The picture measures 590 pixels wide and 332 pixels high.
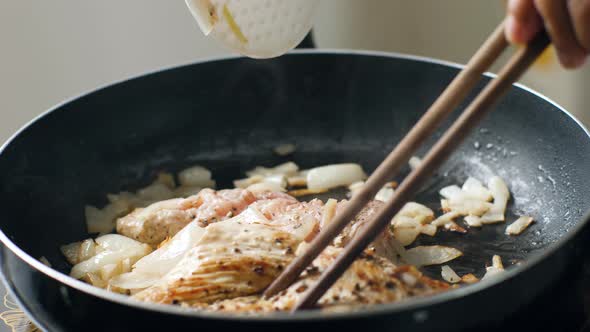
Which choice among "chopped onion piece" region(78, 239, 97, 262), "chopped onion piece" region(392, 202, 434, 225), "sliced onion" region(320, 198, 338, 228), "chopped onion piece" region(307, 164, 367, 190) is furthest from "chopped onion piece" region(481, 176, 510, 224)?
"chopped onion piece" region(78, 239, 97, 262)

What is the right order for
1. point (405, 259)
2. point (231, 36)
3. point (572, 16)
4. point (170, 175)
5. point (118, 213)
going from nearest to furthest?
point (572, 16) < point (231, 36) < point (405, 259) < point (118, 213) < point (170, 175)

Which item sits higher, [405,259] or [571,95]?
[571,95]

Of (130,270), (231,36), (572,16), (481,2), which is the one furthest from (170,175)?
(481,2)

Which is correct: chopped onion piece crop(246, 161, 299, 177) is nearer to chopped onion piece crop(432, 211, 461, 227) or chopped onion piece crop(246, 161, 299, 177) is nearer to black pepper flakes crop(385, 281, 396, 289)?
chopped onion piece crop(432, 211, 461, 227)

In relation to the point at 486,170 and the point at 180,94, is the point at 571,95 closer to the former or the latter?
the point at 486,170

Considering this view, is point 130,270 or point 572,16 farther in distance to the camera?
point 130,270

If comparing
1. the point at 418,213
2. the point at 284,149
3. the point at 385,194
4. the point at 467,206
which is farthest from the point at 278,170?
the point at 467,206

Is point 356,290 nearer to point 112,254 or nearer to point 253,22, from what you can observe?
point 253,22
